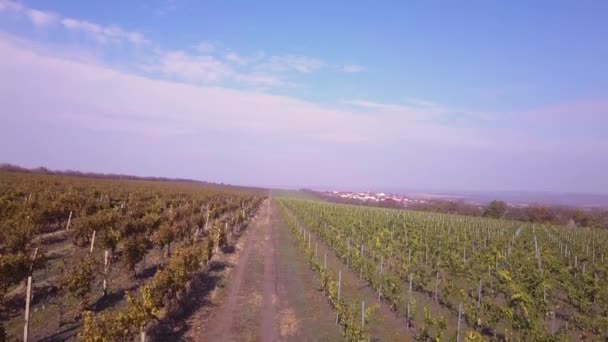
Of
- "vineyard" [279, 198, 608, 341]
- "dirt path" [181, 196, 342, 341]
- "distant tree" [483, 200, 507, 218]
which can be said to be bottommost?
"dirt path" [181, 196, 342, 341]

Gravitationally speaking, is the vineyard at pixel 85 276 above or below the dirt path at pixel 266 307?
above

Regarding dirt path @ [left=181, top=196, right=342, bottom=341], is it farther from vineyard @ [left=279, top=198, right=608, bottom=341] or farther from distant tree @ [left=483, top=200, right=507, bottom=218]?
distant tree @ [left=483, top=200, right=507, bottom=218]

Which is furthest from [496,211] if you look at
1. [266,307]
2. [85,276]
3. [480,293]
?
[85,276]

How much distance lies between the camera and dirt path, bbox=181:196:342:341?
11625 mm

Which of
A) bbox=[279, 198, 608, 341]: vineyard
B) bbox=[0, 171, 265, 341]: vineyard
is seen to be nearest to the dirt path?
bbox=[279, 198, 608, 341]: vineyard

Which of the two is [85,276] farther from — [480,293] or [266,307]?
[480,293]

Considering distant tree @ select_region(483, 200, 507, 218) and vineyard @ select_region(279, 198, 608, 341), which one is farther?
distant tree @ select_region(483, 200, 507, 218)

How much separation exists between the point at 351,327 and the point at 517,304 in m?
7.45

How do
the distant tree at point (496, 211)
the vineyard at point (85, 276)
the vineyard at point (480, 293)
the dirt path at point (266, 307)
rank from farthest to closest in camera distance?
the distant tree at point (496, 211)
the vineyard at point (480, 293)
the dirt path at point (266, 307)
the vineyard at point (85, 276)

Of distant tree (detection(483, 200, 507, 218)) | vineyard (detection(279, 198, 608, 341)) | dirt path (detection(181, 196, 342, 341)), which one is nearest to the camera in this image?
dirt path (detection(181, 196, 342, 341))

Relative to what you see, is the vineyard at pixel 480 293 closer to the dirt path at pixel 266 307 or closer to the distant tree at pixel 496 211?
the dirt path at pixel 266 307

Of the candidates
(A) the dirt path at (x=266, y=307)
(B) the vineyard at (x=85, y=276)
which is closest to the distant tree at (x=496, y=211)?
(A) the dirt path at (x=266, y=307)

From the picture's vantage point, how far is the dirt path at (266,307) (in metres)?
11.6

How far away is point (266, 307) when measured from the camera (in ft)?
45.6
